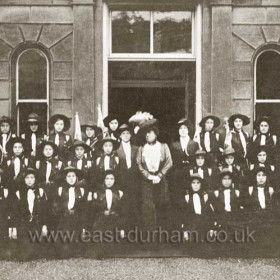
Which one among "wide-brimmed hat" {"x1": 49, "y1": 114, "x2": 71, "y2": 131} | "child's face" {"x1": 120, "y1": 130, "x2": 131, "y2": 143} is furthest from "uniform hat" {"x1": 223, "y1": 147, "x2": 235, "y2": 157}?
"wide-brimmed hat" {"x1": 49, "y1": 114, "x2": 71, "y2": 131}

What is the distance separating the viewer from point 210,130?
28.3 feet

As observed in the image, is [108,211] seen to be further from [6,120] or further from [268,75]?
[268,75]

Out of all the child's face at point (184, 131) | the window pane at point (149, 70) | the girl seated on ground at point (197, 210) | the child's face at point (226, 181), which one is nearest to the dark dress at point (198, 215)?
the girl seated on ground at point (197, 210)

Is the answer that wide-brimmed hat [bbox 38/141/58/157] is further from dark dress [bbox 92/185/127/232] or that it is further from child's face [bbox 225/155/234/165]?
child's face [bbox 225/155/234/165]

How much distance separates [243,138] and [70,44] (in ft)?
10.4

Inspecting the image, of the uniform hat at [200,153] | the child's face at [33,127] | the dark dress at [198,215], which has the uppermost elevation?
the child's face at [33,127]

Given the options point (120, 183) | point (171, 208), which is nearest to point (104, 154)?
point (120, 183)

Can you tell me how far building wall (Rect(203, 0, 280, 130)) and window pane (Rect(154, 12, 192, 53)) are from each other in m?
0.37

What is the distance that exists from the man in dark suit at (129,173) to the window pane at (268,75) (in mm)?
2678

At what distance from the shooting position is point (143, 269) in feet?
21.8

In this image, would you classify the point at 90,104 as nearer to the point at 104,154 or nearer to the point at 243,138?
the point at 104,154

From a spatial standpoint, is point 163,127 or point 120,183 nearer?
point 120,183

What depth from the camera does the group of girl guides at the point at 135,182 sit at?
291 inches

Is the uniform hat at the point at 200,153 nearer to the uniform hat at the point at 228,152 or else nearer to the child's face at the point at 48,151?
the uniform hat at the point at 228,152
